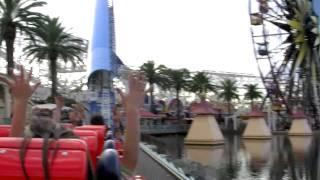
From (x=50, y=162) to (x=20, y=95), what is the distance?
35.5 inches

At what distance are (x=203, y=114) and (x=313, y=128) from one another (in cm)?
1622

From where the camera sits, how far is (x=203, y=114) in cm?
4616

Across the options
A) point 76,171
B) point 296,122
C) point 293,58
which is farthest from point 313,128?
point 76,171

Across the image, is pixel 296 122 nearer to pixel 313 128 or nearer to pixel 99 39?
pixel 313 128

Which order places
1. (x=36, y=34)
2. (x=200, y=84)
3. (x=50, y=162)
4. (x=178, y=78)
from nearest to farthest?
(x=50, y=162)
(x=36, y=34)
(x=178, y=78)
(x=200, y=84)

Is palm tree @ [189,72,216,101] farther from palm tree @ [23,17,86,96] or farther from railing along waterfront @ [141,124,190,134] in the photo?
palm tree @ [23,17,86,96]

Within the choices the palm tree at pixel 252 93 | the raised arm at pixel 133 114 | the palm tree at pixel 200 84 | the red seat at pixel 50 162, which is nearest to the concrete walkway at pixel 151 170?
the raised arm at pixel 133 114

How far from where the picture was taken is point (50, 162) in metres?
3.03

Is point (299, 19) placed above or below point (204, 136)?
above

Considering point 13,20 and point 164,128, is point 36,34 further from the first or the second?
point 164,128

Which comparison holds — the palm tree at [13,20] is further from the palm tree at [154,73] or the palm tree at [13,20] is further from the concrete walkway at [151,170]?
the palm tree at [154,73]

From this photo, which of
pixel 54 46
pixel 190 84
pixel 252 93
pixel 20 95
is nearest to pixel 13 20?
pixel 54 46

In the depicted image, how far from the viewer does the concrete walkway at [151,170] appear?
8869 millimetres

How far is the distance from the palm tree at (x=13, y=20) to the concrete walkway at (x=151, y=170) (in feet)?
74.6
